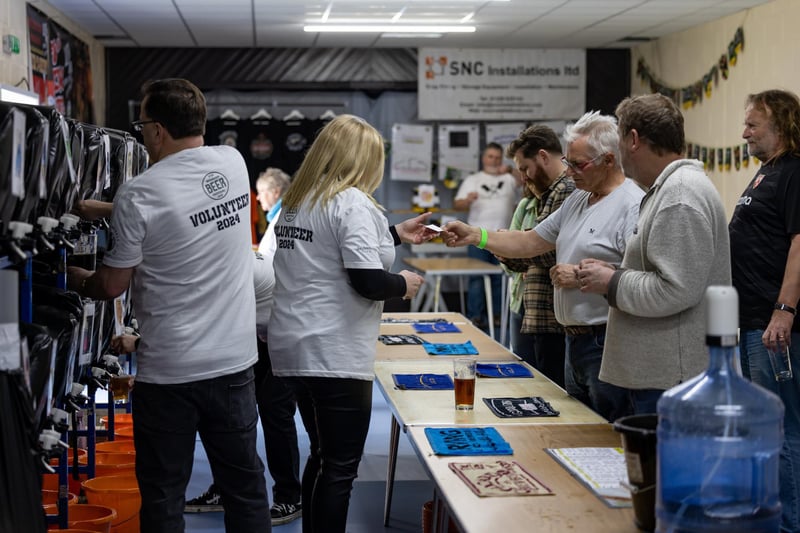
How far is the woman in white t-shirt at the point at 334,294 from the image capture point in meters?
2.70

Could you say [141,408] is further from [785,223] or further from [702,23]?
[702,23]

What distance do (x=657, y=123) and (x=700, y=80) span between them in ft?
24.3

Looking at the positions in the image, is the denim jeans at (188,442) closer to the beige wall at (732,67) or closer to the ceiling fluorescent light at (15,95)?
the ceiling fluorescent light at (15,95)

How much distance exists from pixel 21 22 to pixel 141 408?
19.0 ft

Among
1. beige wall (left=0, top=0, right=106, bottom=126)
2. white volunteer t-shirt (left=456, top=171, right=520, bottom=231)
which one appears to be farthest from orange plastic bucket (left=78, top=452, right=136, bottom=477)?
white volunteer t-shirt (left=456, top=171, right=520, bottom=231)

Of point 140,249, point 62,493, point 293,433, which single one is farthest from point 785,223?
point 62,493

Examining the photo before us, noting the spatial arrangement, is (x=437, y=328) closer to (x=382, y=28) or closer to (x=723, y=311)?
(x=723, y=311)

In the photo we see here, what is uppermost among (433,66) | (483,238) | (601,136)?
(433,66)

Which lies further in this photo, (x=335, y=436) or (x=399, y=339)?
(x=399, y=339)

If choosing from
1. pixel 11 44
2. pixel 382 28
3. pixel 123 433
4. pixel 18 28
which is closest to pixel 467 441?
pixel 123 433

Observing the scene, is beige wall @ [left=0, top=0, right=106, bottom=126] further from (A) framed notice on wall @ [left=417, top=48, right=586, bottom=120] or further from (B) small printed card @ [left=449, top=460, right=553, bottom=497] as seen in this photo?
(B) small printed card @ [left=449, top=460, right=553, bottom=497]

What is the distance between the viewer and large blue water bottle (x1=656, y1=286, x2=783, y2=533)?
146 centimetres

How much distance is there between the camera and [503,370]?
10.6 feet

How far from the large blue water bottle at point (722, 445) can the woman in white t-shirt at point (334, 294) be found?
130 centimetres
